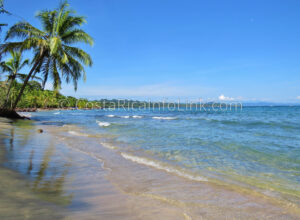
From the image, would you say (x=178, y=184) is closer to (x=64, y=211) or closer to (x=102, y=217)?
(x=102, y=217)

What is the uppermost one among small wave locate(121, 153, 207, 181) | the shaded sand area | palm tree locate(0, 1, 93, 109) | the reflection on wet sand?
palm tree locate(0, 1, 93, 109)

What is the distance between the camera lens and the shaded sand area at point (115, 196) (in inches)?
98.3

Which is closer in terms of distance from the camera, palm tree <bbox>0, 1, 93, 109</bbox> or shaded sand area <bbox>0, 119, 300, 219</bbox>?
shaded sand area <bbox>0, 119, 300, 219</bbox>

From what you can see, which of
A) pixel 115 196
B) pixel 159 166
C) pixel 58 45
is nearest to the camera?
pixel 115 196

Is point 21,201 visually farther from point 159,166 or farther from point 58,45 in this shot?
point 58,45

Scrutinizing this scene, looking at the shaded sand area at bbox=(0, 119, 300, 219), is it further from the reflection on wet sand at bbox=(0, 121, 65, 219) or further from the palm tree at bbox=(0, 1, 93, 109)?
the palm tree at bbox=(0, 1, 93, 109)

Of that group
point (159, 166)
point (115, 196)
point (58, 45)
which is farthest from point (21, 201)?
point (58, 45)

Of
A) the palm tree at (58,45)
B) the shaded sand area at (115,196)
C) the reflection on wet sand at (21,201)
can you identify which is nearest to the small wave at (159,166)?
the shaded sand area at (115,196)

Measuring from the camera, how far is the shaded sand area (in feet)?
8.20

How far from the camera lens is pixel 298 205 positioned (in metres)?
3.21

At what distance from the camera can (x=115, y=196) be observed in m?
3.19

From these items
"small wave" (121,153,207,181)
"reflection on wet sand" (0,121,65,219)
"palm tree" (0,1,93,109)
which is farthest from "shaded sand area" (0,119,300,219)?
"palm tree" (0,1,93,109)

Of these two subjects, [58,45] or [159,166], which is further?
[58,45]

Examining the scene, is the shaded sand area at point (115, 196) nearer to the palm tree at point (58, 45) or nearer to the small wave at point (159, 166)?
the small wave at point (159, 166)
